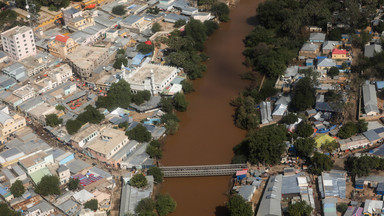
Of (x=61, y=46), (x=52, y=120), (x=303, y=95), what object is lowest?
(x=52, y=120)

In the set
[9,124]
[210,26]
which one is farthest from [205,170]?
[210,26]

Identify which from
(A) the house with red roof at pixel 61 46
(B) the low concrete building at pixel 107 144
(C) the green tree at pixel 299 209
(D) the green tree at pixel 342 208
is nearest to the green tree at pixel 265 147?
(C) the green tree at pixel 299 209

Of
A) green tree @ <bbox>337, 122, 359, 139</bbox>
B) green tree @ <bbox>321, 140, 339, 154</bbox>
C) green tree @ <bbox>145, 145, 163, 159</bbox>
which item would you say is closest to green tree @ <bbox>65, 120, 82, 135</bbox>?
green tree @ <bbox>145, 145, 163, 159</bbox>

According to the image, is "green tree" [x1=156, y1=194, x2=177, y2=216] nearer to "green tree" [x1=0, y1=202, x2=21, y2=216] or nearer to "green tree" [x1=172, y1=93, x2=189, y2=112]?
"green tree" [x1=0, y1=202, x2=21, y2=216]

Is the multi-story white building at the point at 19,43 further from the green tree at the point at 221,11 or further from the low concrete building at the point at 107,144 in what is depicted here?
the green tree at the point at 221,11

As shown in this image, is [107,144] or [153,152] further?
[107,144]

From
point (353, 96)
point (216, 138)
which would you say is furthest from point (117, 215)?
point (353, 96)

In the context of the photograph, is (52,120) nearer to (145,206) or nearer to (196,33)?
(145,206)
